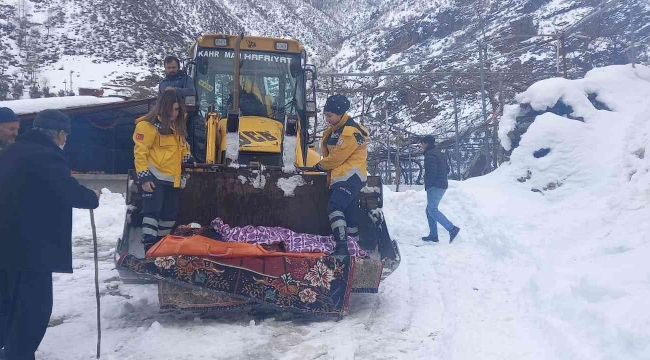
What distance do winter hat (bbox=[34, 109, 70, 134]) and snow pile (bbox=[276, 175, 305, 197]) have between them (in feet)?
7.97

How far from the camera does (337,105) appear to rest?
541 cm

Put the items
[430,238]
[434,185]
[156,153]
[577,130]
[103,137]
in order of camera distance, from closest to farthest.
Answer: [156,153], [430,238], [434,185], [577,130], [103,137]

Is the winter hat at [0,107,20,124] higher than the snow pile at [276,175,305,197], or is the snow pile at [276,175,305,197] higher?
the winter hat at [0,107,20,124]

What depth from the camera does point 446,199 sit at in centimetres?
1093

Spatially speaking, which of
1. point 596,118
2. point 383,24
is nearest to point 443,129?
point 596,118

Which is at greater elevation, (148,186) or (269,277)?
(148,186)

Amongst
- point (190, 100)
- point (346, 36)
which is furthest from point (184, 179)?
point (346, 36)

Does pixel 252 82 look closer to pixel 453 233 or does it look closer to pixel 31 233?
pixel 453 233

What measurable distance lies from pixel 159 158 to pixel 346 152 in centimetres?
182

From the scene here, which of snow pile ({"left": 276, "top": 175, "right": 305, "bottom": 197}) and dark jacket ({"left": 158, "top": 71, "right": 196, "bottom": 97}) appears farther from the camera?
dark jacket ({"left": 158, "top": 71, "right": 196, "bottom": 97})


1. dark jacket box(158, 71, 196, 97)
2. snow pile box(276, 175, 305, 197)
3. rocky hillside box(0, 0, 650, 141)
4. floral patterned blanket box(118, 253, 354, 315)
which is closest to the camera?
floral patterned blanket box(118, 253, 354, 315)

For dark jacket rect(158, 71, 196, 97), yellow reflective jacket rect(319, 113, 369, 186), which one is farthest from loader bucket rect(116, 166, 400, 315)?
dark jacket rect(158, 71, 196, 97)

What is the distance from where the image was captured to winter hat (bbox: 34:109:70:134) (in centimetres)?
359

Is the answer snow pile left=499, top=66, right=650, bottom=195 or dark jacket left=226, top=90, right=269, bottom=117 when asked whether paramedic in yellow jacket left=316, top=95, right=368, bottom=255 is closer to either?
dark jacket left=226, top=90, right=269, bottom=117
